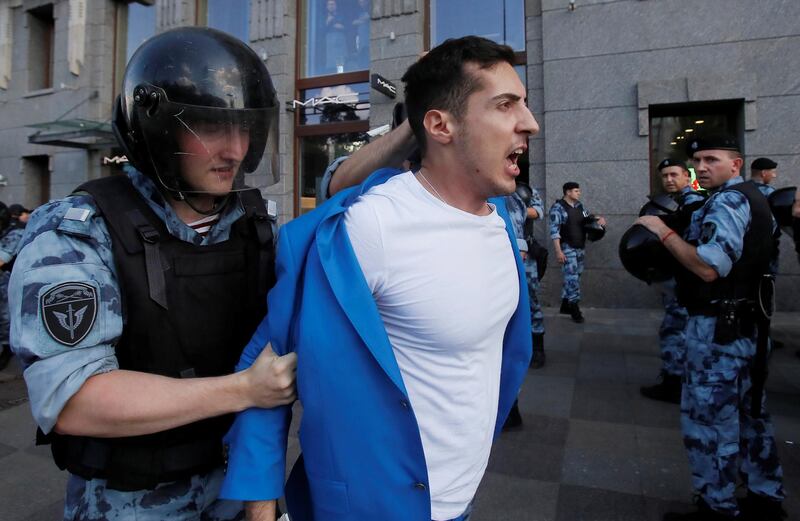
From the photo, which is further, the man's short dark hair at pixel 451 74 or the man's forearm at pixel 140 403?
the man's short dark hair at pixel 451 74

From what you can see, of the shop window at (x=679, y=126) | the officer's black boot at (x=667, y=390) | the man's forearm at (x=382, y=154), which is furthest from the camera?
the shop window at (x=679, y=126)

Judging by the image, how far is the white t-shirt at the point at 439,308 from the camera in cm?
126

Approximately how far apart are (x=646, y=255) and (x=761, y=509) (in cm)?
150

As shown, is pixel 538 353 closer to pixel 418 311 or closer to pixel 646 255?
pixel 646 255

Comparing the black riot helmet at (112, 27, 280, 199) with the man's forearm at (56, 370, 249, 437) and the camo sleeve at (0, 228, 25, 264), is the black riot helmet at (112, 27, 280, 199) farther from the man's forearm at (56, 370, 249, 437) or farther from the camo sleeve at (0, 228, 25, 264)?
the camo sleeve at (0, 228, 25, 264)

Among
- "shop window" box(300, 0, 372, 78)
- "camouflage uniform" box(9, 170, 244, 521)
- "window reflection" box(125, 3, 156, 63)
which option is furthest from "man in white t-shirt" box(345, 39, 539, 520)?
"window reflection" box(125, 3, 156, 63)

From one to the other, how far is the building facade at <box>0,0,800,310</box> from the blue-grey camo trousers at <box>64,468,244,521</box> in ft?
18.8

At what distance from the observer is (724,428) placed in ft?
8.80

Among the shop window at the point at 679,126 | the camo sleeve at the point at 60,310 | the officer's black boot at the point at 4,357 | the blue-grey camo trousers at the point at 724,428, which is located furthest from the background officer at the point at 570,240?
the officer's black boot at the point at 4,357

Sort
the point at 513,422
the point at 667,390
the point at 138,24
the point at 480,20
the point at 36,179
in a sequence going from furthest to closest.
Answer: the point at 36,179 < the point at 138,24 < the point at 480,20 < the point at 667,390 < the point at 513,422

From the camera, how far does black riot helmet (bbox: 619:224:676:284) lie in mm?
3102

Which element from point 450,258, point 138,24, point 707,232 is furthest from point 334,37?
point 450,258

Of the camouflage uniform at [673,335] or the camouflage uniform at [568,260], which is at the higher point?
the camouflage uniform at [568,260]

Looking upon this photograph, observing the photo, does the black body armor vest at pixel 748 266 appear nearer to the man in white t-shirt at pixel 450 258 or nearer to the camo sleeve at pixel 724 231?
the camo sleeve at pixel 724 231
